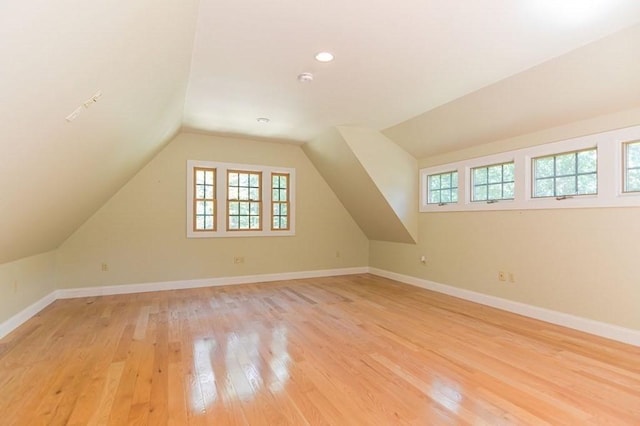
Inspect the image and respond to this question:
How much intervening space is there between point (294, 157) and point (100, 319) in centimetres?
394

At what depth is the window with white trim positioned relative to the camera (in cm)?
539

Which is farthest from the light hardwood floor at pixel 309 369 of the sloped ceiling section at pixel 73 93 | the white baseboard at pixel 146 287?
the sloped ceiling section at pixel 73 93

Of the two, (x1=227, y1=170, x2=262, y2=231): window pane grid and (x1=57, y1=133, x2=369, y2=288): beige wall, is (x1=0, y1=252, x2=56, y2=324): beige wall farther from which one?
(x1=227, y1=170, x2=262, y2=231): window pane grid

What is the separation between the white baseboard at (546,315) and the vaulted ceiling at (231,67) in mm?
2108

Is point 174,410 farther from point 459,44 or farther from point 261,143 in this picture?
point 261,143

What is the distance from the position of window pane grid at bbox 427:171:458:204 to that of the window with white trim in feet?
8.25

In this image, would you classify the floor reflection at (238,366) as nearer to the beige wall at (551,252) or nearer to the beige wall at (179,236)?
the beige wall at (179,236)

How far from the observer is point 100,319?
11.9 feet

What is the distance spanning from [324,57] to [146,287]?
4.36 m

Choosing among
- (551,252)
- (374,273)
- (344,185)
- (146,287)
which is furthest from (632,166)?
(146,287)

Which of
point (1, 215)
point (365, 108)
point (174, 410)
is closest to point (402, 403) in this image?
point (174, 410)

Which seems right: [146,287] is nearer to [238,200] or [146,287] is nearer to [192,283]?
[192,283]

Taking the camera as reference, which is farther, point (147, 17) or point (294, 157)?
point (294, 157)

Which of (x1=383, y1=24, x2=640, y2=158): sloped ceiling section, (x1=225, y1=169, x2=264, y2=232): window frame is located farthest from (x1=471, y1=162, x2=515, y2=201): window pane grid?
(x1=225, y1=169, x2=264, y2=232): window frame
